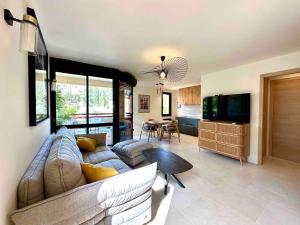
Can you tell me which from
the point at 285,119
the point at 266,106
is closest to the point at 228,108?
the point at 266,106

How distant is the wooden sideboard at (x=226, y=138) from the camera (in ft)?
11.1

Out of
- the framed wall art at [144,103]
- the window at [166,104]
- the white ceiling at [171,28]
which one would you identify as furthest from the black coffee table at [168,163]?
the window at [166,104]

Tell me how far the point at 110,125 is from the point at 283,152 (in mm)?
4520

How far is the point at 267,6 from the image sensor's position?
1.58m

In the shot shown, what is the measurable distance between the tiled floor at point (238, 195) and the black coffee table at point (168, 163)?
325 mm

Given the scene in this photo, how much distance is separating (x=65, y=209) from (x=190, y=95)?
21.6 feet

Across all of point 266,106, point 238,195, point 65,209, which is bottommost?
point 238,195

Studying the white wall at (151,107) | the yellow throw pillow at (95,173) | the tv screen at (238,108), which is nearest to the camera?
the yellow throw pillow at (95,173)

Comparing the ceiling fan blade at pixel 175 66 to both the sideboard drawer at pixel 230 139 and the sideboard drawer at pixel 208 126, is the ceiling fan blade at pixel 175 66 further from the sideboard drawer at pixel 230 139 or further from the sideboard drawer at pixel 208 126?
the sideboard drawer at pixel 230 139

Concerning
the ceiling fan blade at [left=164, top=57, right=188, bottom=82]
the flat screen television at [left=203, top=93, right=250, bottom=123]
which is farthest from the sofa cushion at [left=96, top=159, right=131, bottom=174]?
the flat screen television at [left=203, top=93, right=250, bottom=123]

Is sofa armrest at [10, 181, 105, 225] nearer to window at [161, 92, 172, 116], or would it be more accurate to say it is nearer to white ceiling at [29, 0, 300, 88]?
white ceiling at [29, 0, 300, 88]

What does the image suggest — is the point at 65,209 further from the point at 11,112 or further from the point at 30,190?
the point at 11,112

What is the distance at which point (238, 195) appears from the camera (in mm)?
2201

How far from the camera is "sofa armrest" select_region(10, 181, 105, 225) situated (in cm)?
93
